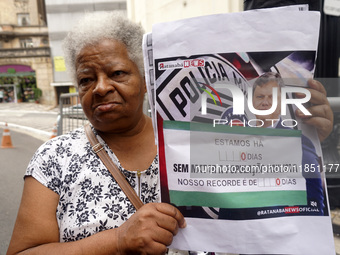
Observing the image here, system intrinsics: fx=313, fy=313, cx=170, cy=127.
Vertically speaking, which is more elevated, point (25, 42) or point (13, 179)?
point (25, 42)

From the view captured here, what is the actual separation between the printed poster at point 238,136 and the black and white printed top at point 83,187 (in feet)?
1.14

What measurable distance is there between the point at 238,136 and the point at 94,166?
23.5 inches

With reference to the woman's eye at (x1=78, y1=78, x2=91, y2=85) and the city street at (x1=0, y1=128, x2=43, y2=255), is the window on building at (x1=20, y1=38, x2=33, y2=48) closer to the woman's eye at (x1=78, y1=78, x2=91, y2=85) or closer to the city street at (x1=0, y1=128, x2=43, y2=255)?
the city street at (x1=0, y1=128, x2=43, y2=255)

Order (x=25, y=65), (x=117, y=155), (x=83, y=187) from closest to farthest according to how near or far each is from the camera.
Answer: (x=83, y=187), (x=117, y=155), (x=25, y=65)

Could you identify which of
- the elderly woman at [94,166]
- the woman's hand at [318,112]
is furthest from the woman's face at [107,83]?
the woman's hand at [318,112]

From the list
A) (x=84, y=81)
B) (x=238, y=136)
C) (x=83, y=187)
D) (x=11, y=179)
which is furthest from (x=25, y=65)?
(x=238, y=136)

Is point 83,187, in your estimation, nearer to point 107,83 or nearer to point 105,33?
point 107,83

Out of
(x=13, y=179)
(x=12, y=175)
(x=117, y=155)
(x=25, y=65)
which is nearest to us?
(x=117, y=155)

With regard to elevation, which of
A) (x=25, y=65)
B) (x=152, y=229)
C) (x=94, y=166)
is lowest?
(x=152, y=229)

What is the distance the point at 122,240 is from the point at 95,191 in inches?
9.3

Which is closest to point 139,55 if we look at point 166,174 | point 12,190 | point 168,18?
point 166,174

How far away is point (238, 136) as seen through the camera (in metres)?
0.83

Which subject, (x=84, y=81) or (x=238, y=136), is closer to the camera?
(x=238, y=136)

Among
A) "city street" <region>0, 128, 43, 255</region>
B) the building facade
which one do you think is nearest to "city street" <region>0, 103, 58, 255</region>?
"city street" <region>0, 128, 43, 255</region>
